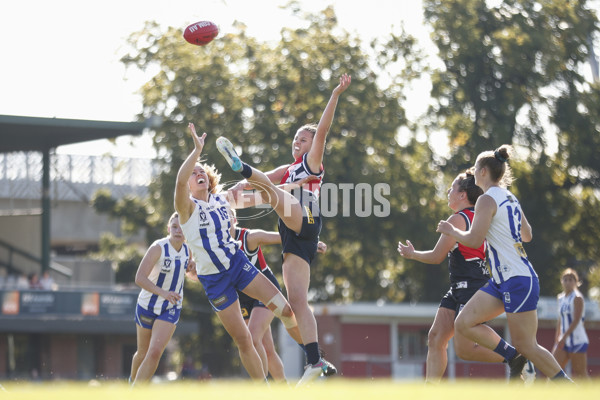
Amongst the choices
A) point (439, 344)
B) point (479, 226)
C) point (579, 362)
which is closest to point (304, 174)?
point (439, 344)

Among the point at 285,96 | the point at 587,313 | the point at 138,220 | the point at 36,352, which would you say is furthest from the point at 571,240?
the point at 36,352

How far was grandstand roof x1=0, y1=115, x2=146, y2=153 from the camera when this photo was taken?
3384 cm

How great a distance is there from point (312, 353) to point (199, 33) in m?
7.40

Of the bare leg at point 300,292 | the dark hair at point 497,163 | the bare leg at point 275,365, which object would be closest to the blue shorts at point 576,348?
the bare leg at point 275,365

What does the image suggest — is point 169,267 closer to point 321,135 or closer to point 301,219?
point 301,219

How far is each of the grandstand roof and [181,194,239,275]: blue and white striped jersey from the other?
82.4ft

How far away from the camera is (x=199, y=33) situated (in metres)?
15.6

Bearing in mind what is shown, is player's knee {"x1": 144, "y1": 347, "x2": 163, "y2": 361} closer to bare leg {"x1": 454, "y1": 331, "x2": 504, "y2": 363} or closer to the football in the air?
bare leg {"x1": 454, "y1": 331, "x2": 504, "y2": 363}

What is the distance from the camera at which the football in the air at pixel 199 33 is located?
15.5 metres

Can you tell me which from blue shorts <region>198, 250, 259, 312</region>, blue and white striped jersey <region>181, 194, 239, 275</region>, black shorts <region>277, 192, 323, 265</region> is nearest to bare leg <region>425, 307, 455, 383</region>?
black shorts <region>277, 192, 323, 265</region>

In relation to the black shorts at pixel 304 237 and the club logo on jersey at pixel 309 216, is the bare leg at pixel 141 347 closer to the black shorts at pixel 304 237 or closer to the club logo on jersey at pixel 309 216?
the black shorts at pixel 304 237

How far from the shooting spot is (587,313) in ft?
130

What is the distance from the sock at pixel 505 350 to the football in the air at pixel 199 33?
26.0 feet

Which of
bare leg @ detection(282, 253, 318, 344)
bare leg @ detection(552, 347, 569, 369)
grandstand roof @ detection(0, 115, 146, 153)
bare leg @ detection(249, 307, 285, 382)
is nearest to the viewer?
bare leg @ detection(282, 253, 318, 344)
